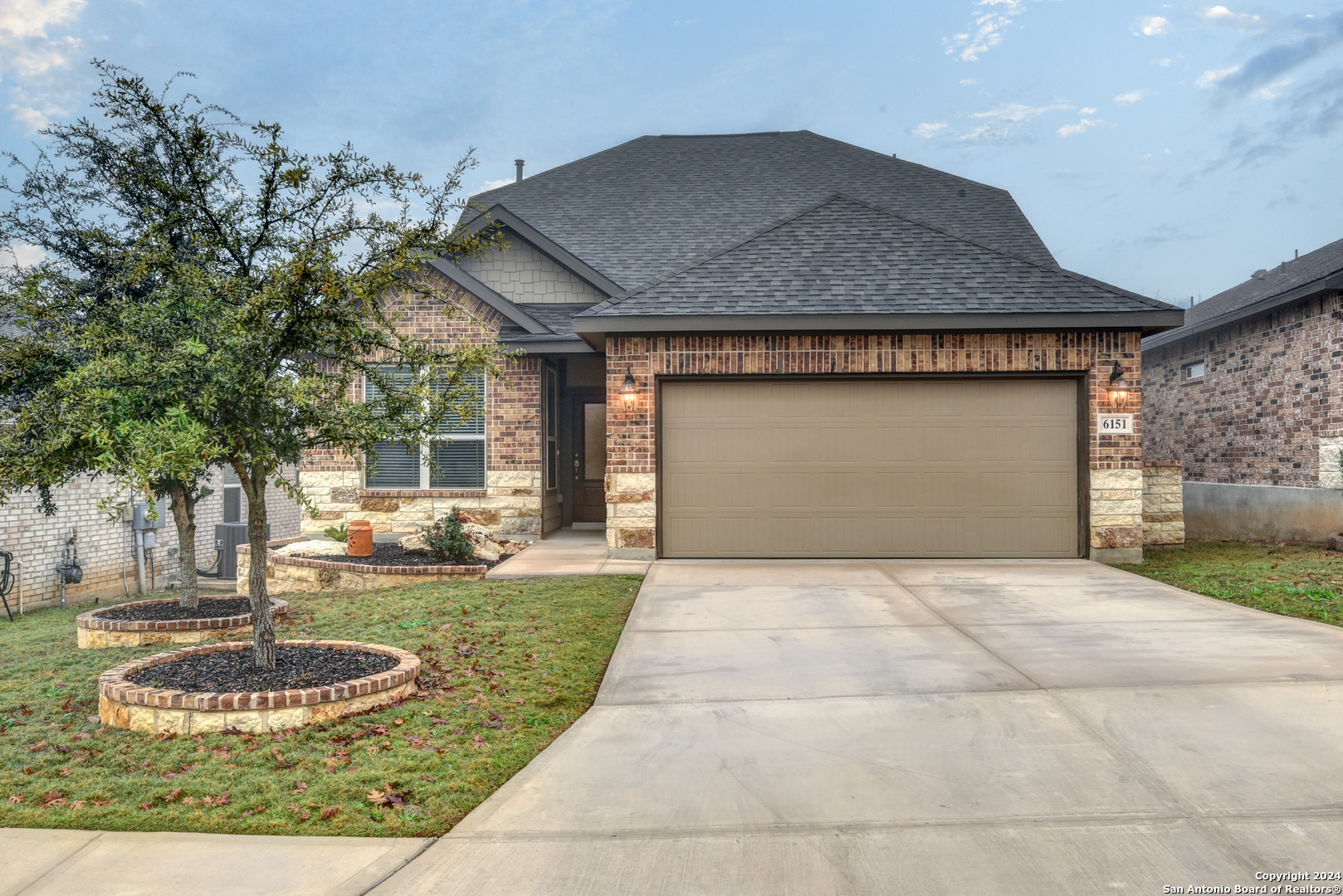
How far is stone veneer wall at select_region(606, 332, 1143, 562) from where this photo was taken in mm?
10672

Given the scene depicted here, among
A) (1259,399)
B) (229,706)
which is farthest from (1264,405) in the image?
(229,706)

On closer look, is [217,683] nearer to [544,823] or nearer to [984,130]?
[544,823]

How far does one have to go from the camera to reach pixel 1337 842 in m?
3.18

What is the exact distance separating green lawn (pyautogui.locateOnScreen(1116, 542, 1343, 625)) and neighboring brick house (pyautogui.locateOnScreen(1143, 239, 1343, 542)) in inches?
34.9

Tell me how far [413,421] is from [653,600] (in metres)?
3.59

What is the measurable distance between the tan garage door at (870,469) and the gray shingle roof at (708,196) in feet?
14.4

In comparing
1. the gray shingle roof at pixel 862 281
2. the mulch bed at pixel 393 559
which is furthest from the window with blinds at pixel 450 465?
the gray shingle roof at pixel 862 281

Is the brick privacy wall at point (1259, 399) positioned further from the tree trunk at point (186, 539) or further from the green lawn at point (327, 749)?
the tree trunk at point (186, 539)

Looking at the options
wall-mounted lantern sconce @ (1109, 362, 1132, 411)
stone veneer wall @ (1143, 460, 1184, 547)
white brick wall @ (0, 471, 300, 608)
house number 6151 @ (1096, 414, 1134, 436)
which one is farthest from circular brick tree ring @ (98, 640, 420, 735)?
stone veneer wall @ (1143, 460, 1184, 547)

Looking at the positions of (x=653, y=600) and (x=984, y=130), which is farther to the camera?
(x=984, y=130)

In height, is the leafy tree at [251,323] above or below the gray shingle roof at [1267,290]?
below

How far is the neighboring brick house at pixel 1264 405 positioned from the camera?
1318cm

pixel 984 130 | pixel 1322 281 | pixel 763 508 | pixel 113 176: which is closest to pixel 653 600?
pixel 763 508

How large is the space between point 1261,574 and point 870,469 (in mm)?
4919
